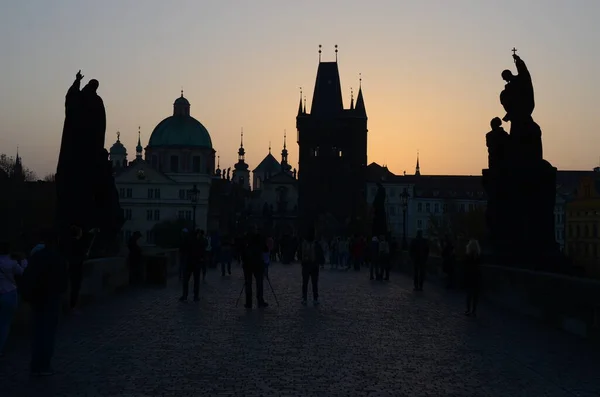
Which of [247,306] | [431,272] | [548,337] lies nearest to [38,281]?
[548,337]

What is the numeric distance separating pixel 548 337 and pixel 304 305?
23.3 ft

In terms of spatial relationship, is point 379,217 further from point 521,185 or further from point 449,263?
point 521,185

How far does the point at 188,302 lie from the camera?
21781 millimetres

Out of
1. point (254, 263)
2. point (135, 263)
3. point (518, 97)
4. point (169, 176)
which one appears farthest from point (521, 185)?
point (169, 176)

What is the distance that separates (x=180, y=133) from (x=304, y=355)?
143630 mm

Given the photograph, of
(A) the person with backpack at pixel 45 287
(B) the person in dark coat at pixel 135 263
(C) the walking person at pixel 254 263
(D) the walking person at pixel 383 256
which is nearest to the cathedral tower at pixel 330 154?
(D) the walking person at pixel 383 256

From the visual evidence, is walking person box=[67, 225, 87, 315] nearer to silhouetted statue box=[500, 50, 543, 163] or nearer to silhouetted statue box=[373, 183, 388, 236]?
silhouetted statue box=[500, 50, 543, 163]

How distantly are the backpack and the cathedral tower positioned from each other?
109167 mm

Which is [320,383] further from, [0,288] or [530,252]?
[530,252]

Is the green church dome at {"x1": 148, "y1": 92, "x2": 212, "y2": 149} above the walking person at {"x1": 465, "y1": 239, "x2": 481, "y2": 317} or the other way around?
above

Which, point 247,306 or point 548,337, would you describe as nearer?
point 548,337

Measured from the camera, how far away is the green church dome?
154000mm

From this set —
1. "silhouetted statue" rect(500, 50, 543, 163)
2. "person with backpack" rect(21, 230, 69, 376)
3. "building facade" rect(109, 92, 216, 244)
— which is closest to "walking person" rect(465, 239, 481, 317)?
"silhouetted statue" rect(500, 50, 543, 163)

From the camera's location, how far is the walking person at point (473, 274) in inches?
750
